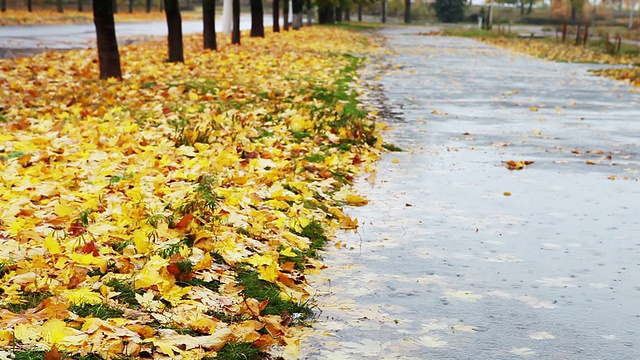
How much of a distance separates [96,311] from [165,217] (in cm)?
155

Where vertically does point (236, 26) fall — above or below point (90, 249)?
above

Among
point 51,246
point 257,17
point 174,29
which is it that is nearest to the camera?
point 51,246

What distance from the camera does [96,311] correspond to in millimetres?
3664

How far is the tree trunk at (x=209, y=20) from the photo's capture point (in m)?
21.1

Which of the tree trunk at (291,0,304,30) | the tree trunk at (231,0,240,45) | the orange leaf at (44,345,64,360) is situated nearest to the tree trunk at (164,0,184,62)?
the tree trunk at (231,0,240,45)

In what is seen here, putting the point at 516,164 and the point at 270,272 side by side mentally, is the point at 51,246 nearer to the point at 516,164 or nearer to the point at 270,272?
the point at 270,272

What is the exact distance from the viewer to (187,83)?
13.8 m

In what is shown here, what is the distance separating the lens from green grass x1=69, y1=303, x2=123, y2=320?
364cm

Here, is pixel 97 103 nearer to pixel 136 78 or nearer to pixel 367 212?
pixel 136 78

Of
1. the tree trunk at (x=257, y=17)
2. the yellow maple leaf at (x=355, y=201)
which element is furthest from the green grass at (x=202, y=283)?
the tree trunk at (x=257, y=17)

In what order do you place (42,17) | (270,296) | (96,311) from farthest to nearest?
(42,17)
(270,296)
(96,311)

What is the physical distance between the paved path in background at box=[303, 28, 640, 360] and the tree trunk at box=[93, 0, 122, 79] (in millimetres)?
5449

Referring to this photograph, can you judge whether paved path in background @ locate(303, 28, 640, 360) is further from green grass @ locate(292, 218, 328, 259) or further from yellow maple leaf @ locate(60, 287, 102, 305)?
yellow maple leaf @ locate(60, 287, 102, 305)

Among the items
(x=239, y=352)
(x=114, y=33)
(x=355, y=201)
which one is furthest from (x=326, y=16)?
(x=239, y=352)
